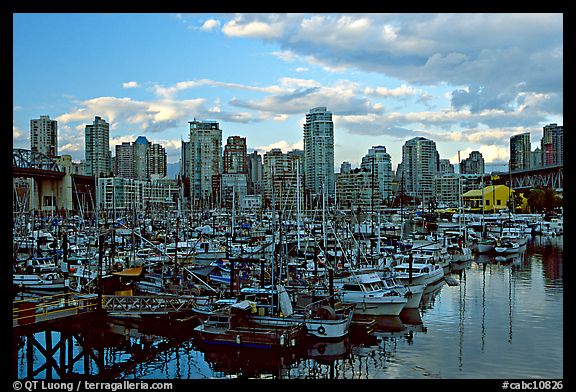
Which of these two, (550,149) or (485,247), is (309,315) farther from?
(550,149)

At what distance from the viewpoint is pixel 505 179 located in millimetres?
65125

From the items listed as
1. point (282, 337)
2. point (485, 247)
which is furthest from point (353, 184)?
point (282, 337)

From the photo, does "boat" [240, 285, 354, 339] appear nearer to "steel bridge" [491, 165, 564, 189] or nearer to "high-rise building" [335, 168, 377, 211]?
"steel bridge" [491, 165, 564, 189]

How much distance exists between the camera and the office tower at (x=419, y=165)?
241 feet

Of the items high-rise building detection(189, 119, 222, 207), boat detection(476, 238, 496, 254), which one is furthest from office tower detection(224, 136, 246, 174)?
boat detection(476, 238, 496, 254)

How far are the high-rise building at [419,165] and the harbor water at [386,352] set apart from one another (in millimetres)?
60415

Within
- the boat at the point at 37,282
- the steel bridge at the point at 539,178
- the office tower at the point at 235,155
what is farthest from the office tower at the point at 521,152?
the boat at the point at 37,282

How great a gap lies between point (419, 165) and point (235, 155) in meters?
25.9

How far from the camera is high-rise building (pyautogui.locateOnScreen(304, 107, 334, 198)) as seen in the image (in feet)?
167

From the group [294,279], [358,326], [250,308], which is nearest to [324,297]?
[358,326]

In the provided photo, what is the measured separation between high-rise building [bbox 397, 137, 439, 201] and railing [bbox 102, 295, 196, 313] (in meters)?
63.5

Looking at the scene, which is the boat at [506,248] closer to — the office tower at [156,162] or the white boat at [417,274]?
the white boat at [417,274]
